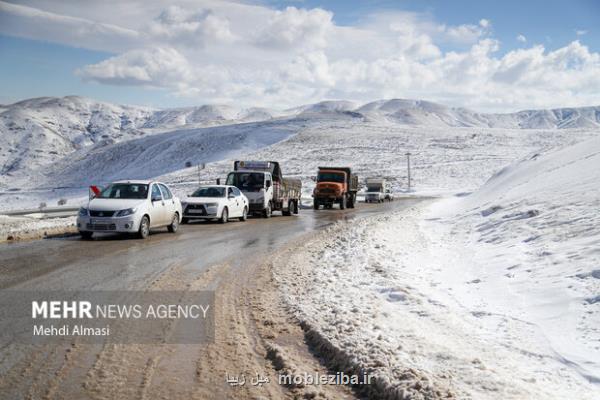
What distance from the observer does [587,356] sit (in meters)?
5.15

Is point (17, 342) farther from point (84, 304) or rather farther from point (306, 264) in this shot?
point (306, 264)

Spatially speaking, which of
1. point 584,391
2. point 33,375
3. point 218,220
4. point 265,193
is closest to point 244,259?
point 33,375

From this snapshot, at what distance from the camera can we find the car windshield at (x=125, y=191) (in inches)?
648

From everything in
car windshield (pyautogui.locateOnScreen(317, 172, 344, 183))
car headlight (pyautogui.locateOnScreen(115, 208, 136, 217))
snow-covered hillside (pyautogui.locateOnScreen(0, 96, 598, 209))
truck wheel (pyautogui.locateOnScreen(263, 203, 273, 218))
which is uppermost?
snow-covered hillside (pyautogui.locateOnScreen(0, 96, 598, 209))

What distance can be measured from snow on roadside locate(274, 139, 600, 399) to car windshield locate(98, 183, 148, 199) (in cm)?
559

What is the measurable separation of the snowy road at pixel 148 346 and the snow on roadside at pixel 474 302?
660mm

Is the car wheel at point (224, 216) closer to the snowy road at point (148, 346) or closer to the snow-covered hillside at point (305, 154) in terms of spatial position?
the snowy road at point (148, 346)

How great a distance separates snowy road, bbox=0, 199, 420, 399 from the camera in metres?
4.48

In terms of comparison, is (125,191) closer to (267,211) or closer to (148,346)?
(267,211)

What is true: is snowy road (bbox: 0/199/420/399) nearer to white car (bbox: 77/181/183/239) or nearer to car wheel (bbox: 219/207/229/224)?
white car (bbox: 77/181/183/239)

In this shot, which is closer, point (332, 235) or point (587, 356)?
point (587, 356)

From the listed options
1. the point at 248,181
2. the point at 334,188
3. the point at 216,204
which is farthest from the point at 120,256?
the point at 334,188

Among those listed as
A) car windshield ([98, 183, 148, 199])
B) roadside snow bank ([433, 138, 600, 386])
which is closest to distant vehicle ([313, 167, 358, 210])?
roadside snow bank ([433, 138, 600, 386])

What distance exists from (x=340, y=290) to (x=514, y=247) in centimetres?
483
